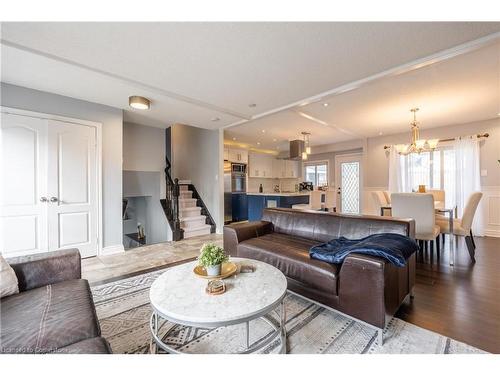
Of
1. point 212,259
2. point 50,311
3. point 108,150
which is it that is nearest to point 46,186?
point 108,150

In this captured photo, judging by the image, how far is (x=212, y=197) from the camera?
5.25 meters

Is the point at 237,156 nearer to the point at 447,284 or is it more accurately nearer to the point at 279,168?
the point at 279,168

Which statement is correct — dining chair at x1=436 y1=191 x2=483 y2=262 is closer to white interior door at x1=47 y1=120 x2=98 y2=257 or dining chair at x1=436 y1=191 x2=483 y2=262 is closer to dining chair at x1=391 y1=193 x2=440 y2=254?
dining chair at x1=391 y1=193 x2=440 y2=254

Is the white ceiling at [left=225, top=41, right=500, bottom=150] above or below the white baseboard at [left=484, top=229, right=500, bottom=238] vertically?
above

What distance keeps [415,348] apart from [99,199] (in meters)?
4.12

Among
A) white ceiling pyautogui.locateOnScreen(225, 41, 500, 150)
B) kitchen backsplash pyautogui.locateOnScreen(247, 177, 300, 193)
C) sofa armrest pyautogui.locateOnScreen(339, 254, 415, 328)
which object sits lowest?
sofa armrest pyautogui.locateOnScreen(339, 254, 415, 328)

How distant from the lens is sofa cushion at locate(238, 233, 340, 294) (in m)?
1.72

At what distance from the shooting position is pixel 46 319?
41.7 inches

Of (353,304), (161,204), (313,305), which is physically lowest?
(313,305)

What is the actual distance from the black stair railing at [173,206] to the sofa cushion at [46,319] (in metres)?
3.00

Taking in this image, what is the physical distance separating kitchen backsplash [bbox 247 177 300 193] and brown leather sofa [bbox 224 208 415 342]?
480 cm

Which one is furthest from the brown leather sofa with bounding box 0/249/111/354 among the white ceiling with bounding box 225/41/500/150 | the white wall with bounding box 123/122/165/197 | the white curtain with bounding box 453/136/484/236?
the white curtain with bounding box 453/136/484/236
